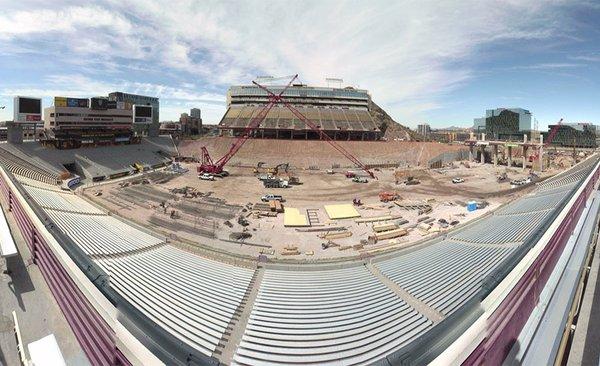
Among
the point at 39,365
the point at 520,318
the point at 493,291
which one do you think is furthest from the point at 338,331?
the point at 39,365

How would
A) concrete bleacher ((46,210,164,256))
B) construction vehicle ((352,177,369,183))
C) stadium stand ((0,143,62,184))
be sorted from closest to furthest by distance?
concrete bleacher ((46,210,164,256)), stadium stand ((0,143,62,184)), construction vehicle ((352,177,369,183))

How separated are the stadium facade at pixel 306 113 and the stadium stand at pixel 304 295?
86.8m

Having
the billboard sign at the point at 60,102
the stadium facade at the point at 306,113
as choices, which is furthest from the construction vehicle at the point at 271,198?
the stadium facade at the point at 306,113

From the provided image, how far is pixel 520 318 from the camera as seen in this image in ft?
38.9

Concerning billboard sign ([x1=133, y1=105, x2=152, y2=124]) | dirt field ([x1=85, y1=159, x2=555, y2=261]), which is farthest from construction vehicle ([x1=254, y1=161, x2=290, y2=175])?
billboard sign ([x1=133, y1=105, x2=152, y2=124])

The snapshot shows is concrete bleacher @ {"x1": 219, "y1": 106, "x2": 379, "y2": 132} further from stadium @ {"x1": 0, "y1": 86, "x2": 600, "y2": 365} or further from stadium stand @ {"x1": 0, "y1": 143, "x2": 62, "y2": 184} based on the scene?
stadium @ {"x1": 0, "y1": 86, "x2": 600, "y2": 365}

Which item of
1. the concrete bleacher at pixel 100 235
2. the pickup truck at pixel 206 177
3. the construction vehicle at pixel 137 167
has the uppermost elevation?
the construction vehicle at pixel 137 167

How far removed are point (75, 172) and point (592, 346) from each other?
78.8 meters

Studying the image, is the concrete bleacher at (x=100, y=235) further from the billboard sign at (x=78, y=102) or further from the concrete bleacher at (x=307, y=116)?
the concrete bleacher at (x=307, y=116)

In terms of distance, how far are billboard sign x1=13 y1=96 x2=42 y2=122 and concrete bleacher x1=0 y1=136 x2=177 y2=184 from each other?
217 inches

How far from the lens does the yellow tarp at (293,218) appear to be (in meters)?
36.5

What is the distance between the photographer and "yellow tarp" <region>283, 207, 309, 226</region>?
120 ft

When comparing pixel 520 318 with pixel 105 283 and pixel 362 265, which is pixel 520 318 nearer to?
pixel 362 265

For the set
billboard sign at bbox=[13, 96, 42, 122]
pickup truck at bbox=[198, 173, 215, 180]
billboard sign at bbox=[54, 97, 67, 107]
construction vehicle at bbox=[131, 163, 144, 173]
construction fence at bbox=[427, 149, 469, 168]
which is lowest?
pickup truck at bbox=[198, 173, 215, 180]
